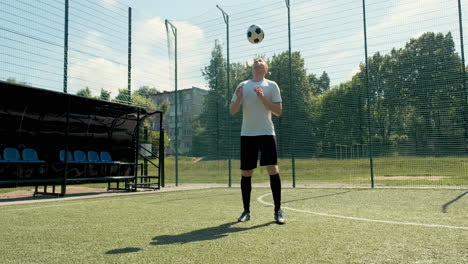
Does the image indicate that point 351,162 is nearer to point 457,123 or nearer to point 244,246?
point 457,123

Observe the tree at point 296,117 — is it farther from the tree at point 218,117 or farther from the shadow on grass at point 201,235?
the shadow on grass at point 201,235

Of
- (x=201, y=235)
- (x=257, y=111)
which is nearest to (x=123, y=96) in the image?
(x=257, y=111)

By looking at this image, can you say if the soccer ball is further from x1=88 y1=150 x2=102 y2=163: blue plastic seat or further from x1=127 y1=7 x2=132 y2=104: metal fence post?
x1=88 y1=150 x2=102 y2=163: blue plastic seat

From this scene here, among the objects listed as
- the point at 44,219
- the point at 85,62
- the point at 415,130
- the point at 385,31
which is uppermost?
the point at 385,31

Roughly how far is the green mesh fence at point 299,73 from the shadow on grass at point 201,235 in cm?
613

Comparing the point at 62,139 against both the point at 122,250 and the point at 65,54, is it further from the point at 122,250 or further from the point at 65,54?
the point at 122,250

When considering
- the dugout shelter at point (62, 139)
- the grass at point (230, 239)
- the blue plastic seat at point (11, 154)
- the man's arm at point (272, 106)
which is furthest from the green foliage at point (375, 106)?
the man's arm at point (272, 106)

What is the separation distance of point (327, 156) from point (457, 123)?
3878mm

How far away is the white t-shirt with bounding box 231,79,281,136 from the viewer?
3760 millimetres

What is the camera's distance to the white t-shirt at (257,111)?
3760 mm

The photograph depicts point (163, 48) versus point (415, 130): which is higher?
point (163, 48)

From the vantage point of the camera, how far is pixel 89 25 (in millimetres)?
9234

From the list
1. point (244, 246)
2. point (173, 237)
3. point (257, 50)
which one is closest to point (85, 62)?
point (257, 50)

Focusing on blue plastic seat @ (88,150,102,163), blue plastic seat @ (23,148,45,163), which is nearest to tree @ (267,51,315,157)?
blue plastic seat @ (88,150,102,163)
